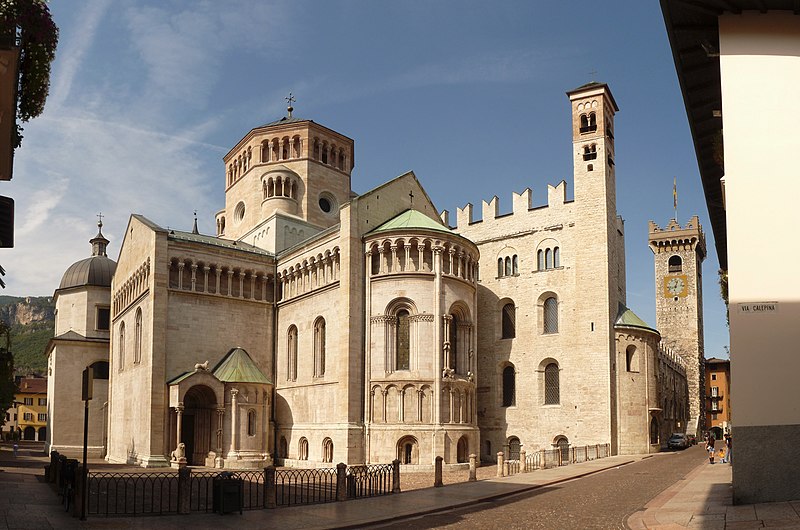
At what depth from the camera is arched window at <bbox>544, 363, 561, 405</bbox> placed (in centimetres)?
4566

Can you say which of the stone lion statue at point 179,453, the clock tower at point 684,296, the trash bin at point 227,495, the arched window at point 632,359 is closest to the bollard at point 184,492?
the trash bin at point 227,495

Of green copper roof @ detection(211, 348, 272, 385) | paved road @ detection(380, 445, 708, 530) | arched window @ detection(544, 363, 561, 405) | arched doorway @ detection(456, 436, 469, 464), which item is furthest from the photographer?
arched window @ detection(544, 363, 561, 405)

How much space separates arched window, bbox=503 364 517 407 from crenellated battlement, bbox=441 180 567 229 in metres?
10.5

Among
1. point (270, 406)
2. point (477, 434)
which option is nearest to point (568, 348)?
point (477, 434)

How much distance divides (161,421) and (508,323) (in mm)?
22772

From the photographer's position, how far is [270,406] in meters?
44.1

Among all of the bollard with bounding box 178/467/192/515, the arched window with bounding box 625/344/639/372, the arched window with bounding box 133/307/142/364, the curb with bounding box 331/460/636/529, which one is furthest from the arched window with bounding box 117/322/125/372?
the arched window with bounding box 625/344/639/372

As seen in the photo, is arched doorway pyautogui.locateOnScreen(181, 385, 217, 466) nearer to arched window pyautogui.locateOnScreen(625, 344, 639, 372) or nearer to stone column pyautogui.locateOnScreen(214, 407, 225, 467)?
stone column pyautogui.locateOnScreen(214, 407, 225, 467)

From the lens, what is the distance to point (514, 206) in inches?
1961

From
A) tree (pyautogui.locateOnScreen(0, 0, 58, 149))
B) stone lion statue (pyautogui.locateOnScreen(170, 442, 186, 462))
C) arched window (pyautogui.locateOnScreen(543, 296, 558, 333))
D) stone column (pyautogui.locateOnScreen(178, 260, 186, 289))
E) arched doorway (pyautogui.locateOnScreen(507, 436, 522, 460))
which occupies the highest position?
tree (pyautogui.locateOnScreen(0, 0, 58, 149))

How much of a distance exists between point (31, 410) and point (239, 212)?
74.0 metres

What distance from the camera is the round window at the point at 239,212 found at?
54750 mm

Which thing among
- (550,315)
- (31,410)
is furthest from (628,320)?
(31,410)

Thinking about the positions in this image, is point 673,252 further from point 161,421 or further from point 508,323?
point 161,421
